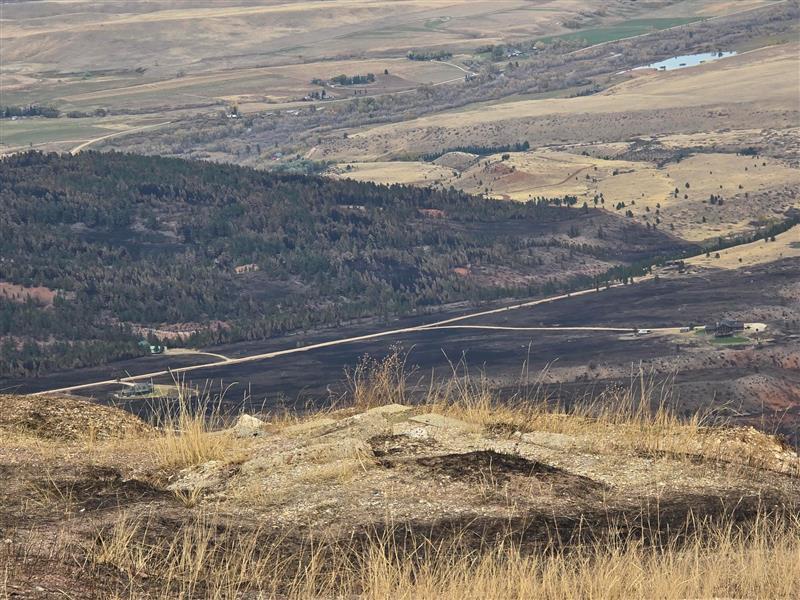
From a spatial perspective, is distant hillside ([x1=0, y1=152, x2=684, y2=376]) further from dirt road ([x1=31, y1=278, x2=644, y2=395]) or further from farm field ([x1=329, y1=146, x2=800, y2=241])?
farm field ([x1=329, y1=146, x2=800, y2=241])

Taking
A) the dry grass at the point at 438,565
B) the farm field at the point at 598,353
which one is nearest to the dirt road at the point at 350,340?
the farm field at the point at 598,353

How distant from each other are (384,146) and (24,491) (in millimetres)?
153213

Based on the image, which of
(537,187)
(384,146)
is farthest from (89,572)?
(384,146)

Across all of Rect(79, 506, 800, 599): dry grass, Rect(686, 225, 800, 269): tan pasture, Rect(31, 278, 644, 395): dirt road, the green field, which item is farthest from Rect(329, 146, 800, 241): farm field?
Rect(79, 506, 800, 599): dry grass

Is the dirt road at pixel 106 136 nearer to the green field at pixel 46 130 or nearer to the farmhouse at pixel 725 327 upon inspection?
the green field at pixel 46 130

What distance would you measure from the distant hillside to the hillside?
7079 centimetres

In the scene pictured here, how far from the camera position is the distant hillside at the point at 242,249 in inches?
A: 3772

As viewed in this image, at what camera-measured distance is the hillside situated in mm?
12039

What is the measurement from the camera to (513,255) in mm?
110438

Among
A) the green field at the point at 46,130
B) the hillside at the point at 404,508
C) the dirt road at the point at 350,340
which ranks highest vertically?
the hillside at the point at 404,508

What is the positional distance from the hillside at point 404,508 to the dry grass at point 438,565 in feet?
0.10

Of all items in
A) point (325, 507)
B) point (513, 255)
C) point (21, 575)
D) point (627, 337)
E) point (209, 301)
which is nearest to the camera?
point (21, 575)

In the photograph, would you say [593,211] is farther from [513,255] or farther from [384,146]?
[384,146]

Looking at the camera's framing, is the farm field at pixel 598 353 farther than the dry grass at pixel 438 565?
Yes
